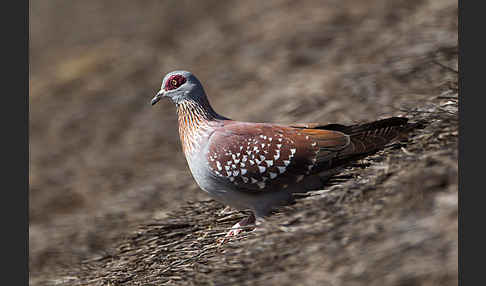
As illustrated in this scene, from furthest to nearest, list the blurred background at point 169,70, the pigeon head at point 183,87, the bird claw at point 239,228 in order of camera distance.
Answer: the blurred background at point 169,70 < the pigeon head at point 183,87 < the bird claw at point 239,228

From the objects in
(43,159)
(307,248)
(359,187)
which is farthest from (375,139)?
(43,159)

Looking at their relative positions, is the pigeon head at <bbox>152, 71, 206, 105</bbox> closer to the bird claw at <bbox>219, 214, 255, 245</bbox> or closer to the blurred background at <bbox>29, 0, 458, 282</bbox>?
the bird claw at <bbox>219, 214, 255, 245</bbox>

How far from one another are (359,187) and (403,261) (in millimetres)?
1109

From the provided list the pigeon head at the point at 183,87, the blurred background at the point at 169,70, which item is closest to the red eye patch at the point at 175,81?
the pigeon head at the point at 183,87

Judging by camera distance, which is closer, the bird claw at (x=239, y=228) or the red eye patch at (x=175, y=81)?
the bird claw at (x=239, y=228)

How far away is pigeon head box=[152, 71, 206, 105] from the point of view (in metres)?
5.60

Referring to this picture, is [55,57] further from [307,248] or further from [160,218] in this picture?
[307,248]

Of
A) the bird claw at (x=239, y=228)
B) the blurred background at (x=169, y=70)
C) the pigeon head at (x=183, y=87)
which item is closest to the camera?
the bird claw at (x=239, y=228)

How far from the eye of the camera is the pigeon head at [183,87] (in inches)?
221

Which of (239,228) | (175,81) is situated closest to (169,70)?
(175,81)

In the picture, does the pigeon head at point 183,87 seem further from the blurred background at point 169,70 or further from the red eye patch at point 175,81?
the blurred background at point 169,70

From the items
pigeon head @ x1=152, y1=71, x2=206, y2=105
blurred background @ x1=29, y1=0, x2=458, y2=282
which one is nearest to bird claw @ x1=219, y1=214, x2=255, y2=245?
pigeon head @ x1=152, y1=71, x2=206, y2=105

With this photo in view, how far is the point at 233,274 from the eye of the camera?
13.0 feet

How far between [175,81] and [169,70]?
21.3ft
